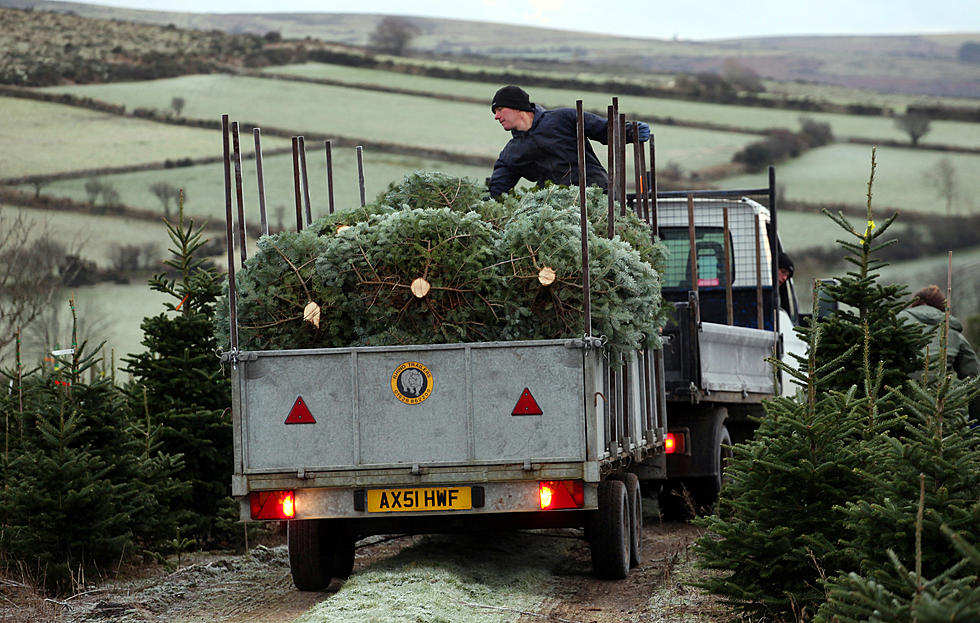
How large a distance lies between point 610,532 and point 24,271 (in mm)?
26828

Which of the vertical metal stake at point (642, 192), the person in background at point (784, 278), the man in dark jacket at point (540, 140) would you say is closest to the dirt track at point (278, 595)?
the vertical metal stake at point (642, 192)

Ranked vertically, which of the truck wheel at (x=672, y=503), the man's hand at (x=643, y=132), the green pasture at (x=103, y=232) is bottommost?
the truck wheel at (x=672, y=503)

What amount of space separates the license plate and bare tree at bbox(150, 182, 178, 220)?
30674mm

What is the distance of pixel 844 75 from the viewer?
81312mm

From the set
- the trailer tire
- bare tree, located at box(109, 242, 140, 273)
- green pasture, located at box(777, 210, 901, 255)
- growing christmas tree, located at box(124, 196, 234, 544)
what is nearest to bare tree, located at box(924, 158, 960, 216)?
green pasture, located at box(777, 210, 901, 255)

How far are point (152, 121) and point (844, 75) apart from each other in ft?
163

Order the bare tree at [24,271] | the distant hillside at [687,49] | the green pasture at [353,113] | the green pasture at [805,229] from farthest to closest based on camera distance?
the distant hillside at [687,49] < the green pasture at [805,229] < the green pasture at [353,113] < the bare tree at [24,271]

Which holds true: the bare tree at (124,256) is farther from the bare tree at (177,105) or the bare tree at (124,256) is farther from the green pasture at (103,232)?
the bare tree at (177,105)

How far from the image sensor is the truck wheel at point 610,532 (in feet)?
30.3

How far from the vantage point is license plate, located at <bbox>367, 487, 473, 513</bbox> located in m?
8.40

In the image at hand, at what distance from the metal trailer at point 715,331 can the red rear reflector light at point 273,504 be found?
3636mm

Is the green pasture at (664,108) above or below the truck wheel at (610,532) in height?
above

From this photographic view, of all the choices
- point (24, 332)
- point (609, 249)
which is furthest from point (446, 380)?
point (24, 332)

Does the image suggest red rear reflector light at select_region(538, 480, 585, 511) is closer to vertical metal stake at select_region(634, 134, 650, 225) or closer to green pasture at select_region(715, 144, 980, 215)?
vertical metal stake at select_region(634, 134, 650, 225)
